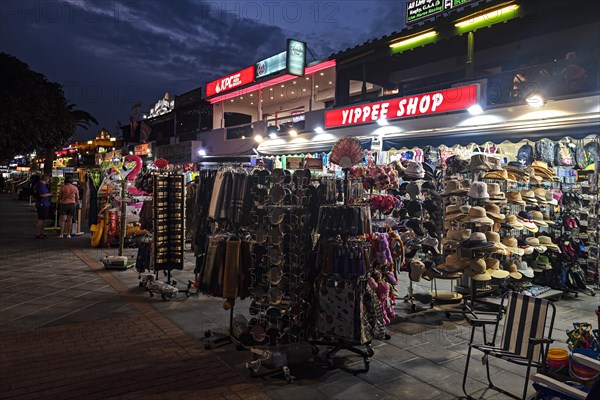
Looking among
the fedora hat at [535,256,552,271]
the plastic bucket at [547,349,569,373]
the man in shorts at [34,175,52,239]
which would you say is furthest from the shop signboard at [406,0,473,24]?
the man in shorts at [34,175,52,239]

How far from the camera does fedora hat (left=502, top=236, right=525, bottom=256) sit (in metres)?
6.17

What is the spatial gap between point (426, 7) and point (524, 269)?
29.6ft

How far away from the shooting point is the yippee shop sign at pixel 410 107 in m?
8.97

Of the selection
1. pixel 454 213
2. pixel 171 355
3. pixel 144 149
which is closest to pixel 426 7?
pixel 454 213

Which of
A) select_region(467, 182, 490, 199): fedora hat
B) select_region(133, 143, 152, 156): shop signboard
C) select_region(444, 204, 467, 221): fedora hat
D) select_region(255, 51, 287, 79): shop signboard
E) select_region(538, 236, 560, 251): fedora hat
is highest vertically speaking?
select_region(255, 51, 287, 79): shop signboard

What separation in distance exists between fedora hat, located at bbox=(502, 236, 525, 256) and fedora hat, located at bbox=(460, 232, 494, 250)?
0.66 m

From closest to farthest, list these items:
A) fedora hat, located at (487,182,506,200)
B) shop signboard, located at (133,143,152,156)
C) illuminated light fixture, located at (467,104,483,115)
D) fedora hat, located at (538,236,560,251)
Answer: fedora hat, located at (487,182,506,200) < fedora hat, located at (538,236,560,251) < illuminated light fixture, located at (467,104,483,115) < shop signboard, located at (133,143,152,156)

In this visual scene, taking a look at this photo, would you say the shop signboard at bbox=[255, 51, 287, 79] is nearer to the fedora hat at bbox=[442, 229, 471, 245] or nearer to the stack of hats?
the stack of hats

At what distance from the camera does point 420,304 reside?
6480mm

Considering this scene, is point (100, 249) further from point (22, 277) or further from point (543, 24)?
point (543, 24)

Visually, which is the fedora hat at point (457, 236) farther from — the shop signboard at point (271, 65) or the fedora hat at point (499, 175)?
the shop signboard at point (271, 65)

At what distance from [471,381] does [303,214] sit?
7.21 feet

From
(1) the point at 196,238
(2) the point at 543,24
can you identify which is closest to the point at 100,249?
(1) the point at 196,238

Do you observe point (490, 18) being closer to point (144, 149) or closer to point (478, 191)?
point (478, 191)
